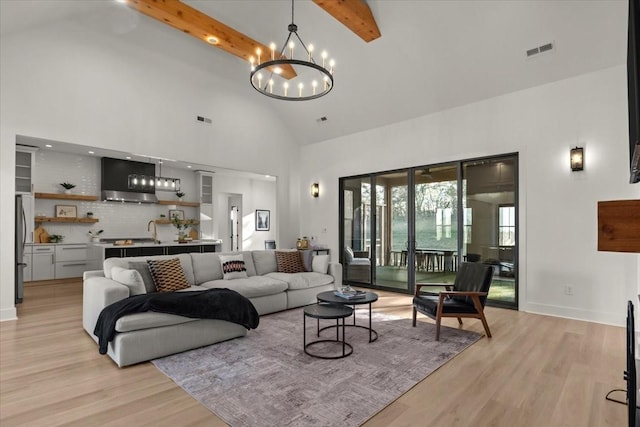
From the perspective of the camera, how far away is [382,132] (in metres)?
6.85

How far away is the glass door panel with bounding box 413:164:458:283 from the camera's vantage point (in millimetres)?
5867

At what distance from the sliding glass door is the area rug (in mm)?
1889

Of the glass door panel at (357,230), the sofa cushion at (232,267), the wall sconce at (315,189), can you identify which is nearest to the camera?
the sofa cushion at (232,267)

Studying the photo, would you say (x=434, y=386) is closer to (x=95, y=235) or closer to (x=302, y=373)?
(x=302, y=373)

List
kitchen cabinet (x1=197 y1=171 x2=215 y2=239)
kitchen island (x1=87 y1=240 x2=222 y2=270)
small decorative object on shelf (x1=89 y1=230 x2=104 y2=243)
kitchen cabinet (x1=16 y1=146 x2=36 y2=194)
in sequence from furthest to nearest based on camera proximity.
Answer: kitchen cabinet (x1=197 y1=171 x2=215 y2=239) < small decorative object on shelf (x1=89 y1=230 x2=104 y2=243) < kitchen cabinet (x1=16 y1=146 x2=36 y2=194) < kitchen island (x1=87 y1=240 x2=222 y2=270)

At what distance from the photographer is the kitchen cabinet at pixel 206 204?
30.3 feet

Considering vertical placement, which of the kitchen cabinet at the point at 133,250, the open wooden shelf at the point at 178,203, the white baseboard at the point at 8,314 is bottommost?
the white baseboard at the point at 8,314

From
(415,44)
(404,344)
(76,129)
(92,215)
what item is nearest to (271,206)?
(92,215)

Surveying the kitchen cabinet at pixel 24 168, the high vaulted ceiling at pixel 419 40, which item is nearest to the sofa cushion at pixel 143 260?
the high vaulted ceiling at pixel 419 40

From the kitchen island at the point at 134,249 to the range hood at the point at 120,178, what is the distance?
122 cm

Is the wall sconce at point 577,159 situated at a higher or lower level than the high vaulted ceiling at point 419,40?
lower

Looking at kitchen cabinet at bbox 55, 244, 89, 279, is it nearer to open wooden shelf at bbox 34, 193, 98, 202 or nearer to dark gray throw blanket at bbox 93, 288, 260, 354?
open wooden shelf at bbox 34, 193, 98, 202

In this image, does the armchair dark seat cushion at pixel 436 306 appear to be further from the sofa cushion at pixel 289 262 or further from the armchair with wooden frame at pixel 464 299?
the sofa cushion at pixel 289 262

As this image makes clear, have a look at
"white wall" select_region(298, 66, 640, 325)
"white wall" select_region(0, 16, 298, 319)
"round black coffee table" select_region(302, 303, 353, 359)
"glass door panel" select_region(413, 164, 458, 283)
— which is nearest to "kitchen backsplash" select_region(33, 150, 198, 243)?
"white wall" select_region(0, 16, 298, 319)
